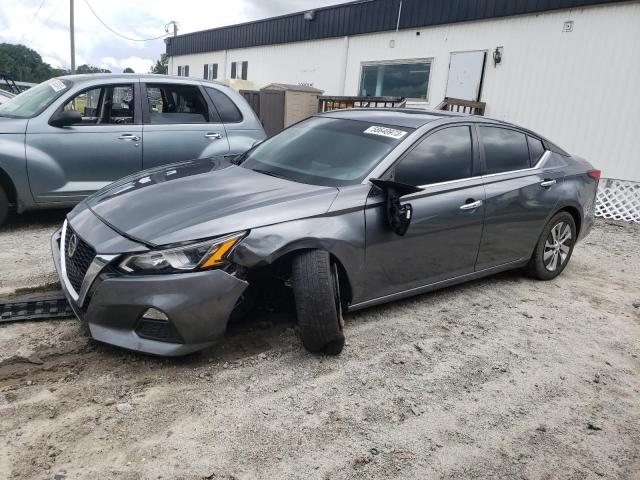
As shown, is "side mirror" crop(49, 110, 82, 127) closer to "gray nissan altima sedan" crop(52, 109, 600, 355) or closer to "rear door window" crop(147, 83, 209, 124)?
"rear door window" crop(147, 83, 209, 124)

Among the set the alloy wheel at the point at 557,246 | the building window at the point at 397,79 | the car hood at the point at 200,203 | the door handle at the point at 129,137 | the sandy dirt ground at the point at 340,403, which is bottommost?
the sandy dirt ground at the point at 340,403

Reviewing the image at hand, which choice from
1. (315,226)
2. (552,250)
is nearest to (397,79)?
(552,250)

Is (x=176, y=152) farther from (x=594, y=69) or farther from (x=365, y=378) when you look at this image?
(x=594, y=69)

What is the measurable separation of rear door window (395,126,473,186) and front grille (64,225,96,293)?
2049mm

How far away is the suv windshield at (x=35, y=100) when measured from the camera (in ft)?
17.2

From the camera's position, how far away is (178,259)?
9.01 ft

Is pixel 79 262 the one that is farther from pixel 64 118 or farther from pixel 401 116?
pixel 64 118

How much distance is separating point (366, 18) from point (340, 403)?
12723mm

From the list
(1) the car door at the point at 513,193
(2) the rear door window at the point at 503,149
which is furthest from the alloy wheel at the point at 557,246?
(2) the rear door window at the point at 503,149

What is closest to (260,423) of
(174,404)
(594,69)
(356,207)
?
(174,404)

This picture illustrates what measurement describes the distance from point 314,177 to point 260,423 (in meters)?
1.72

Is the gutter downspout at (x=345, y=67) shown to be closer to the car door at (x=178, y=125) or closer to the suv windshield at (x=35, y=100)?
the car door at (x=178, y=125)

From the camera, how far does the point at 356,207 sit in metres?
3.29

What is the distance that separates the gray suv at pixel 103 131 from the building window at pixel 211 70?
56.6ft
